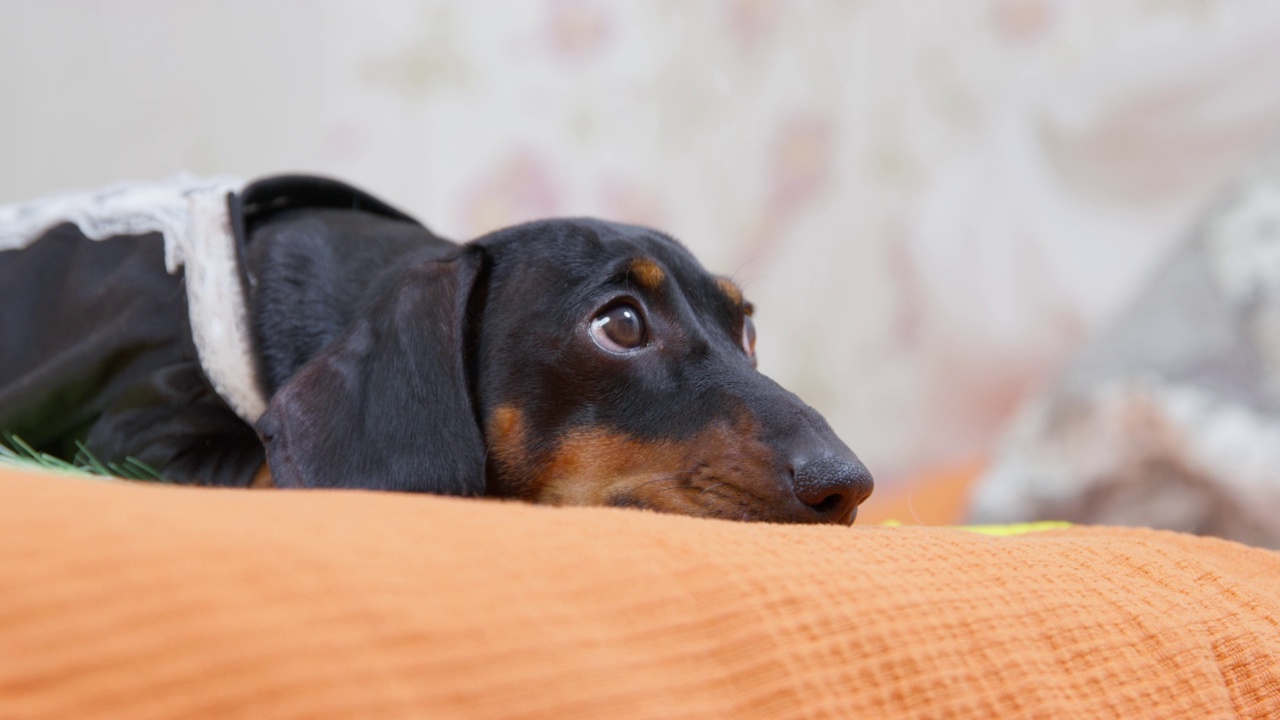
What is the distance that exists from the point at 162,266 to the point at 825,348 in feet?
9.62

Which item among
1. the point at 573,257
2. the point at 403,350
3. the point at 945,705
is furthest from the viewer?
the point at 573,257

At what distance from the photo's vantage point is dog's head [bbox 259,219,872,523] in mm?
1284

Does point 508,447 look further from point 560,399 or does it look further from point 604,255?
point 604,255

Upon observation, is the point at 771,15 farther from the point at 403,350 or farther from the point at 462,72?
the point at 403,350

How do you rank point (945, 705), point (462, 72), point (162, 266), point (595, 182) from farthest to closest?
point (595, 182) < point (462, 72) < point (162, 266) < point (945, 705)

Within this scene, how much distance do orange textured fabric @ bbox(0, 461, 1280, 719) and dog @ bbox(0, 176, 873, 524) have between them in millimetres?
351

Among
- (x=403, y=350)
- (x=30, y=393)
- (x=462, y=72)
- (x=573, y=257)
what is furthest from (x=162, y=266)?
(x=462, y=72)

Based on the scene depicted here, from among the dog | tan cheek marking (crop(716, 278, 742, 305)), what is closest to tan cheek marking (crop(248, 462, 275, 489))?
the dog

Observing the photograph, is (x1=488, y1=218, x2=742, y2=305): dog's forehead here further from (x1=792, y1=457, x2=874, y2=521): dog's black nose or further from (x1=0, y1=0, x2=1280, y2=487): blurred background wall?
(x1=0, y1=0, x2=1280, y2=487): blurred background wall

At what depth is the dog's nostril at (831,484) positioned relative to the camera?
3.96 feet

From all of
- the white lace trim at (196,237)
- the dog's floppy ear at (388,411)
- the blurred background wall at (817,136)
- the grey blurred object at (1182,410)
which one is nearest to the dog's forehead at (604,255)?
the dog's floppy ear at (388,411)

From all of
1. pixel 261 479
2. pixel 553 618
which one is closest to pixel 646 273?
pixel 261 479

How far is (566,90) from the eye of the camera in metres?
3.82

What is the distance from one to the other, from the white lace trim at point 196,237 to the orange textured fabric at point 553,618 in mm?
847
